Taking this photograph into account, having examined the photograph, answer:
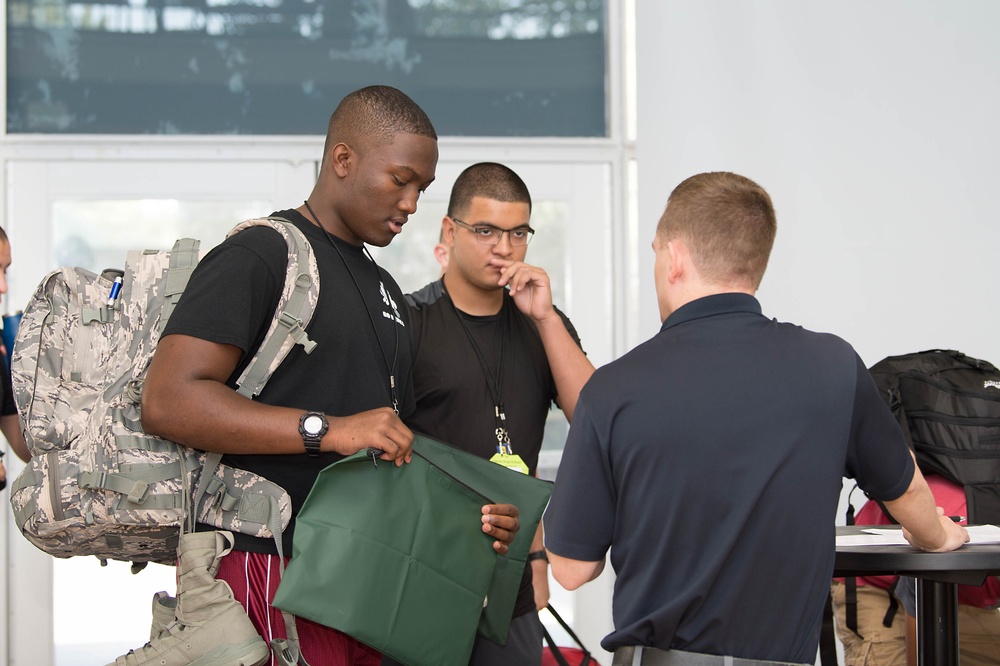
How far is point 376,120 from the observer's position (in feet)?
6.75

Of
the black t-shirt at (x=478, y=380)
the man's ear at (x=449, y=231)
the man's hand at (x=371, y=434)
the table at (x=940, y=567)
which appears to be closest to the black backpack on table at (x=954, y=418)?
the table at (x=940, y=567)

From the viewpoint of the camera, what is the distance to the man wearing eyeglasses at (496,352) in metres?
2.68

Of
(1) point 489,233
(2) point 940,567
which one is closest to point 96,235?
(1) point 489,233

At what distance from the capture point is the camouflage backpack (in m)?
1.72

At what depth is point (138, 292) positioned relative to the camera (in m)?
1.88

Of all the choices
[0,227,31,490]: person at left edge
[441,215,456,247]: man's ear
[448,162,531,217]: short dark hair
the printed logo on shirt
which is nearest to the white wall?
[448,162,531,217]: short dark hair

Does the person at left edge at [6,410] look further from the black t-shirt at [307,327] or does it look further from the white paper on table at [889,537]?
the white paper on table at [889,537]

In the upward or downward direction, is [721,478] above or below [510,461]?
above

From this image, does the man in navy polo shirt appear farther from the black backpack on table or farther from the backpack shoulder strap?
the black backpack on table

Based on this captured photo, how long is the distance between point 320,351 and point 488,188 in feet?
3.77

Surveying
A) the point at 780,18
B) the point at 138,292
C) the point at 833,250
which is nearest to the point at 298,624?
the point at 138,292

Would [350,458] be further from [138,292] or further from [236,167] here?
[236,167]

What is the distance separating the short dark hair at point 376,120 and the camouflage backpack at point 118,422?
259 mm

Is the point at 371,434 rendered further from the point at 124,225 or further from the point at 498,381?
the point at 124,225
